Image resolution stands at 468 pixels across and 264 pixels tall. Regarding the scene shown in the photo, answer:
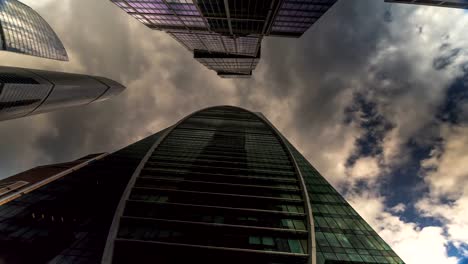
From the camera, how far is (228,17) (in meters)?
52.3

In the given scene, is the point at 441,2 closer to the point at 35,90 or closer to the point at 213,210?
the point at 213,210

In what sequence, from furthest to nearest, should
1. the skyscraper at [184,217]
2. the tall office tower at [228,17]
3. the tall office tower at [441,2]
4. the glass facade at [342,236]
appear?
the tall office tower at [228,17] < the tall office tower at [441,2] < the glass facade at [342,236] < the skyscraper at [184,217]

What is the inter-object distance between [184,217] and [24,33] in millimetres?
133817

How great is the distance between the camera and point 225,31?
201ft

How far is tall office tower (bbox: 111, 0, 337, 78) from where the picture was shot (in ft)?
151

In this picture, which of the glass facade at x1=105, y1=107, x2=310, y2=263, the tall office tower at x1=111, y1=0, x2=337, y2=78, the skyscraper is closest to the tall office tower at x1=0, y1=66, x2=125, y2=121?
the skyscraper

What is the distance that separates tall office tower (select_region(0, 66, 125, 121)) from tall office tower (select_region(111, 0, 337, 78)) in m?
20.0

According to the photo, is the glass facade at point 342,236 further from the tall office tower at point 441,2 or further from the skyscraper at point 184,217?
the tall office tower at point 441,2

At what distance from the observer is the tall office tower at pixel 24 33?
95625mm

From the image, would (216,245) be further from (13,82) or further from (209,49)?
(209,49)

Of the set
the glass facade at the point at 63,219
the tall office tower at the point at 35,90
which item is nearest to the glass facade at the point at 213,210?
the glass facade at the point at 63,219

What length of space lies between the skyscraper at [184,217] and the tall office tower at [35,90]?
45.2ft

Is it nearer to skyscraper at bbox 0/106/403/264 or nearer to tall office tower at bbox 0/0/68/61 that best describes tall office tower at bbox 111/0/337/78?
skyscraper at bbox 0/106/403/264

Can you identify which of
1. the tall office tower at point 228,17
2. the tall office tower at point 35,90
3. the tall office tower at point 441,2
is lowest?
the tall office tower at point 35,90
